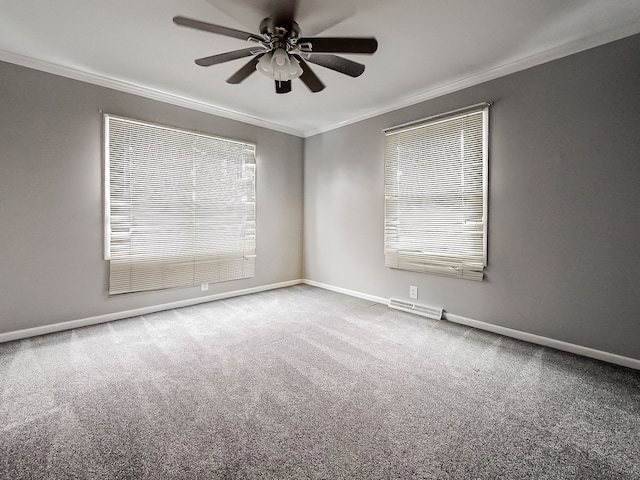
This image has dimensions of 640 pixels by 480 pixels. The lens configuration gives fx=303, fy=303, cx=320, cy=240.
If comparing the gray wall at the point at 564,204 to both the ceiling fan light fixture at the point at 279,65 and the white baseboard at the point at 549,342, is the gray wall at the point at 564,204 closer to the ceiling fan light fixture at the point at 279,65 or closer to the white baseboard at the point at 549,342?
the white baseboard at the point at 549,342

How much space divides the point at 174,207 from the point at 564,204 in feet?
13.8

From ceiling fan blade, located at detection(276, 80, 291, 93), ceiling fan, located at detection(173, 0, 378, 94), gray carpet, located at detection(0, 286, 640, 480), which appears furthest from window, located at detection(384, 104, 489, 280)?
ceiling fan blade, located at detection(276, 80, 291, 93)

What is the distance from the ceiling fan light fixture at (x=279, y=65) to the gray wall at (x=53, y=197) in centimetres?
211

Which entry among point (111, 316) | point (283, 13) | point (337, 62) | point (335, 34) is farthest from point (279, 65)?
point (111, 316)

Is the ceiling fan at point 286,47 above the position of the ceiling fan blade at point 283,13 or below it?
below

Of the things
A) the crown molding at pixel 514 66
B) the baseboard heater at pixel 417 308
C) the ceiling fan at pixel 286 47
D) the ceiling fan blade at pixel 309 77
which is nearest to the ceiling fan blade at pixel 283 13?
the ceiling fan at pixel 286 47

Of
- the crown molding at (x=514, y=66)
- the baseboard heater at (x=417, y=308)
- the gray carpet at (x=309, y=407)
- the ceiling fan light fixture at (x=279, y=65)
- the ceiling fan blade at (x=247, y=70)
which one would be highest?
the crown molding at (x=514, y=66)

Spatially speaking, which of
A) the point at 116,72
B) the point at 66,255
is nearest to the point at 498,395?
the point at 66,255

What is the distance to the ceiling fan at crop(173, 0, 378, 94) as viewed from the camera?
2.00m

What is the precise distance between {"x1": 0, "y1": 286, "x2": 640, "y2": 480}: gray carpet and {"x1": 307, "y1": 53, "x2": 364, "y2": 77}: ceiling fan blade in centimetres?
236

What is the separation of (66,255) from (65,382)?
1545 mm

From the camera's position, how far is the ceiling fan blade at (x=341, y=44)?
199cm

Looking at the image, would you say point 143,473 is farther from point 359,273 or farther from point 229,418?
point 359,273

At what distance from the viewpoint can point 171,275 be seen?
12.8 feet
